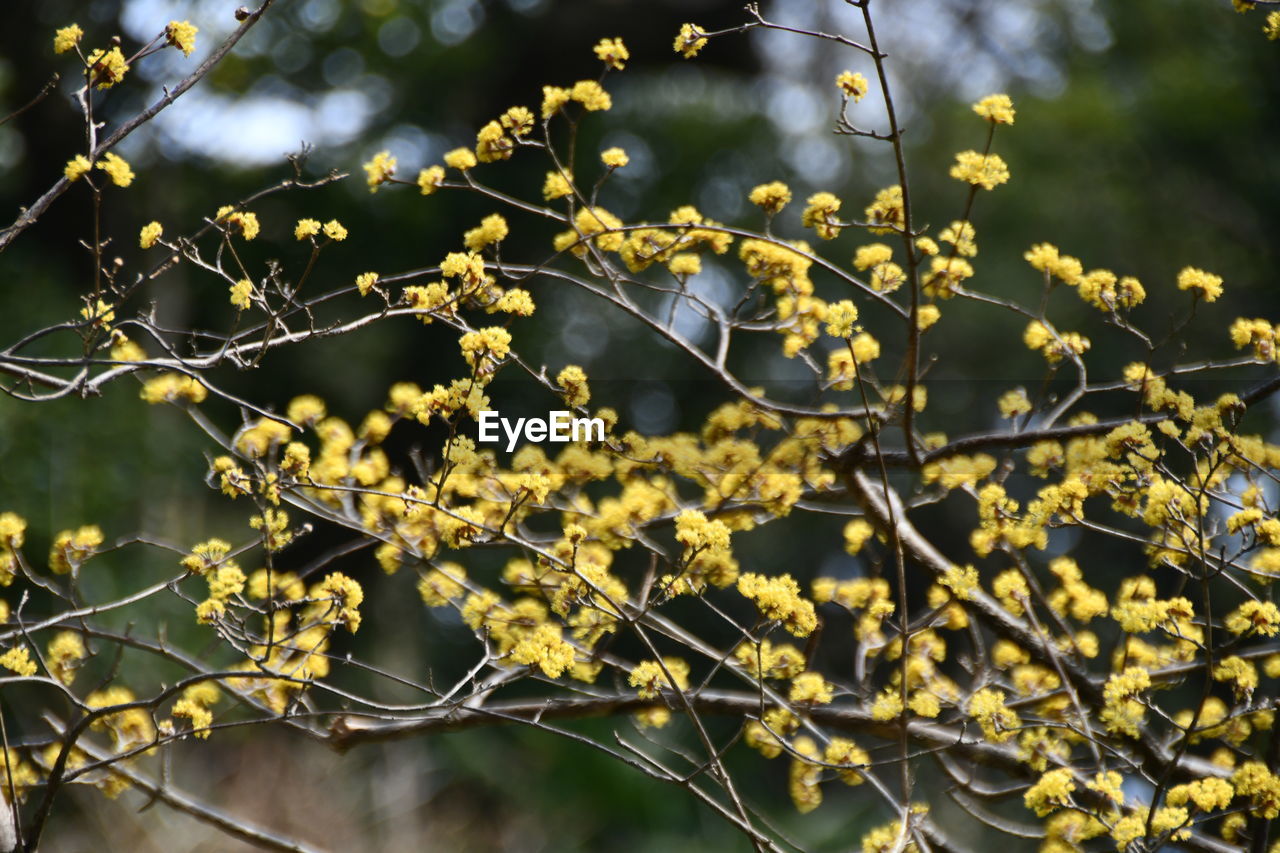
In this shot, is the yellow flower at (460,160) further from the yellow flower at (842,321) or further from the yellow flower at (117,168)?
the yellow flower at (842,321)

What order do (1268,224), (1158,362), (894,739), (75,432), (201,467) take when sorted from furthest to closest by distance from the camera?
(1158,362), (1268,224), (201,467), (75,432), (894,739)

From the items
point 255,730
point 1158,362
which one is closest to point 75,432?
point 255,730

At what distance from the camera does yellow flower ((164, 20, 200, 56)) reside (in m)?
1.52

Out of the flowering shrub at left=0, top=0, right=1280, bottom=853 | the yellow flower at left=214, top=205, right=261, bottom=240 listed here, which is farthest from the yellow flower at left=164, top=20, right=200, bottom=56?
the yellow flower at left=214, top=205, right=261, bottom=240

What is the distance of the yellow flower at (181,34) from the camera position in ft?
4.99

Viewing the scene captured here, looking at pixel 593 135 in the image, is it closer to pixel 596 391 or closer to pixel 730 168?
pixel 730 168

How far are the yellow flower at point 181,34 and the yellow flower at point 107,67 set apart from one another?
0.07 m

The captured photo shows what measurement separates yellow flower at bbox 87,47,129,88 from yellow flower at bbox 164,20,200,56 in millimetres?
66

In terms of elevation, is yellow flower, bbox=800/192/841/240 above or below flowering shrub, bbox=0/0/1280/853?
above

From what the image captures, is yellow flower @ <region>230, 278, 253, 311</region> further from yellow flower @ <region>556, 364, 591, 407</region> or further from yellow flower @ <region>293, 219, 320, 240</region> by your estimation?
yellow flower @ <region>556, 364, 591, 407</region>

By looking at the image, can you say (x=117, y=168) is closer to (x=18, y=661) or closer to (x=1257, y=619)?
(x=18, y=661)

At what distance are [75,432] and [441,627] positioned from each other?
12.3ft

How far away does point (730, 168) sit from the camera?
305 inches

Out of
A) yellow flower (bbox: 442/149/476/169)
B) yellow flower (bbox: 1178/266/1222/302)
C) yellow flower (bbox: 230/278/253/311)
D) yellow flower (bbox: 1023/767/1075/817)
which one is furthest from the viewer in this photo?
yellow flower (bbox: 442/149/476/169)
